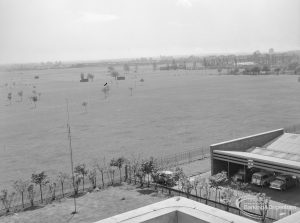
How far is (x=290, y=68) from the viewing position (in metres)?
91.1

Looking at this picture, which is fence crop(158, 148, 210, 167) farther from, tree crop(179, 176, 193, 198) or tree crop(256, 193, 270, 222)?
tree crop(256, 193, 270, 222)

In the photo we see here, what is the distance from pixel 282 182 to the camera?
1496 cm

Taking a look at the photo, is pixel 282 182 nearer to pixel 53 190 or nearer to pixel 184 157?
pixel 184 157

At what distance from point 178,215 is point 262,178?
276 inches

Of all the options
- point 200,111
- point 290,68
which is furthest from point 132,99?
point 290,68

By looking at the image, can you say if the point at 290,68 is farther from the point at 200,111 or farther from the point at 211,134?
the point at 211,134

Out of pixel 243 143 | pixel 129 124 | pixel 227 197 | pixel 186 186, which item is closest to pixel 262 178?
pixel 243 143

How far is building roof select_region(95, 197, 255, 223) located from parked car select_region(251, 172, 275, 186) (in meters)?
6.29

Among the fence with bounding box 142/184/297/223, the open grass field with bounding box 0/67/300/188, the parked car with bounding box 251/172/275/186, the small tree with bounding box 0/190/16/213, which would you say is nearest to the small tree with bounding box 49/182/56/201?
the small tree with bounding box 0/190/16/213

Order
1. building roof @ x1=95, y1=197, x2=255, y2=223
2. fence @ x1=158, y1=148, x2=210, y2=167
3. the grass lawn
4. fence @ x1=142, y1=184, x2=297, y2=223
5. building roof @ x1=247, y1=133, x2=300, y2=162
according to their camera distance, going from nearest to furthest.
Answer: building roof @ x1=95, y1=197, x2=255, y2=223
fence @ x1=142, y1=184, x2=297, y2=223
the grass lawn
building roof @ x1=247, y1=133, x2=300, y2=162
fence @ x1=158, y1=148, x2=210, y2=167

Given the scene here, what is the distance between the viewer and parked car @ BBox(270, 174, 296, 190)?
14.9 meters

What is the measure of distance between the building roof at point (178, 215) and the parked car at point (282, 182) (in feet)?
20.1

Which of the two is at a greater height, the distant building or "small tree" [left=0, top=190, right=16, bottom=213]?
the distant building

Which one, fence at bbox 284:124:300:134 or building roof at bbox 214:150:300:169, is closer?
building roof at bbox 214:150:300:169
